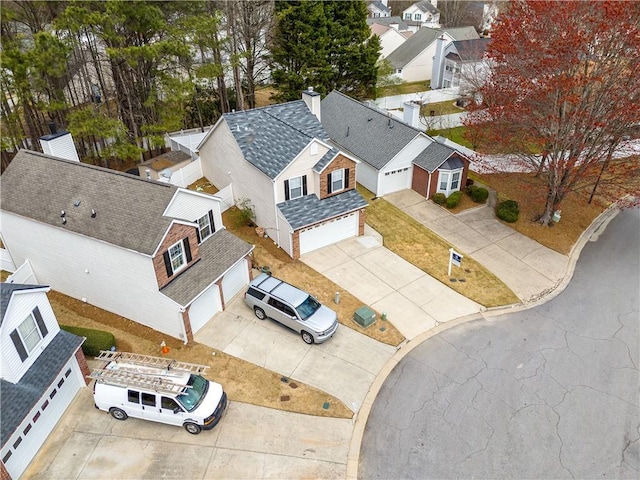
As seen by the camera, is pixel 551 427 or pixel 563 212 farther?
pixel 563 212

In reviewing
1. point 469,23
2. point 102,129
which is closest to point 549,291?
point 102,129

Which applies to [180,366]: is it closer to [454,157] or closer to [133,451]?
[133,451]

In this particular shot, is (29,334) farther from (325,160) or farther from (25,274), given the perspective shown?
(325,160)

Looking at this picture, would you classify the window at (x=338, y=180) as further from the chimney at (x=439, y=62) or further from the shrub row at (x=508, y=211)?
the chimney at (x=439, y=62)

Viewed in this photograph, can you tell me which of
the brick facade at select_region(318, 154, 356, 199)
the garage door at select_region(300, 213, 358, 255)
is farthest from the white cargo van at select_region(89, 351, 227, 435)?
the brick facade at select_region(318, 154, 356, 199)

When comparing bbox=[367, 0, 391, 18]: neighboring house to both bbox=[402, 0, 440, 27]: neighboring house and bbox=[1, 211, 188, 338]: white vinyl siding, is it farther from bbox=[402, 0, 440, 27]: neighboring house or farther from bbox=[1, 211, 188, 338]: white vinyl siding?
bbox=[1, 211, 188, 338]: white vinyl siding

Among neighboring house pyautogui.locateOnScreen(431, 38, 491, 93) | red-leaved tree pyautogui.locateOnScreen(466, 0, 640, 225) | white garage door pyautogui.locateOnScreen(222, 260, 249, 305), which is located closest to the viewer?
white garage door pyautogui.locateOnScreen(222, 260, 249, 305)
